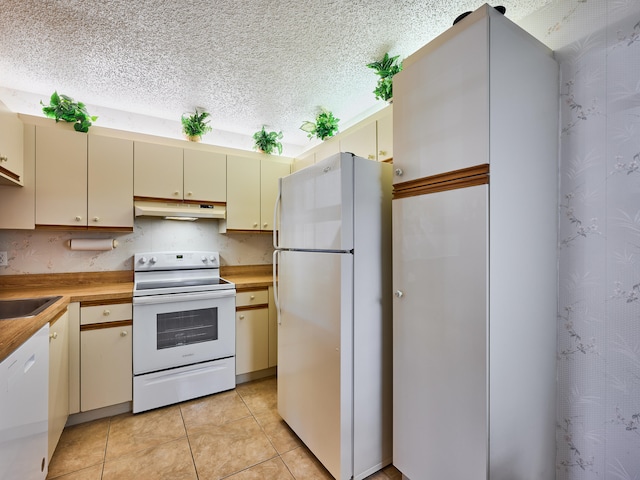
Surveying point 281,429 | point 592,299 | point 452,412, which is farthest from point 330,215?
point 281,429

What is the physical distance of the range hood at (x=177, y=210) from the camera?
2.52 metres

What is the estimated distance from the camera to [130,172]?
8.27ft

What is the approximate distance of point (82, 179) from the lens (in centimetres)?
235

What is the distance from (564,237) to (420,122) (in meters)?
0.89

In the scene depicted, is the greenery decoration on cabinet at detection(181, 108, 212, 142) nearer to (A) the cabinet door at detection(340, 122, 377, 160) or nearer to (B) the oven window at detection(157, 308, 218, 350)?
(A) the cabinet door at detection(340, 122, 377, 160)

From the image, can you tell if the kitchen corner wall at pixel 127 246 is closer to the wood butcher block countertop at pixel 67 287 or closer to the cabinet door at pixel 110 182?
the wood butcher block countertop at pixel 67 287

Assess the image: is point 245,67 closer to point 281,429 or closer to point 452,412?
point 452,412

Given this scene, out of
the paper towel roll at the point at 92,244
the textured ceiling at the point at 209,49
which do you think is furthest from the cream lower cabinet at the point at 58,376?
the textured ceiling at the point at 209,49

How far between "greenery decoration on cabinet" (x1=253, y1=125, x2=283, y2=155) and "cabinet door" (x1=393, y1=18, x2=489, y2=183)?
200 centimetres

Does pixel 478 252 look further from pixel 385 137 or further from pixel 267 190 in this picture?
pixel 267 190

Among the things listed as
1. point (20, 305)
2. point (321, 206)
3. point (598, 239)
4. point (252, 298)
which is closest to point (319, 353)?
point (321, 206)

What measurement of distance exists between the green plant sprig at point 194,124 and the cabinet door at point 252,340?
71.6 inches

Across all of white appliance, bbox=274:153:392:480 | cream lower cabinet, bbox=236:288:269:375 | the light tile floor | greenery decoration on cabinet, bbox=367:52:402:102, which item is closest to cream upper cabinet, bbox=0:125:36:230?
the light tile floor

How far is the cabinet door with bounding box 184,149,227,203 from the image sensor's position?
2758 mm
